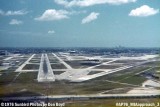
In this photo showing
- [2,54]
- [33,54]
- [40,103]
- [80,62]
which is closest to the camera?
[40,103]

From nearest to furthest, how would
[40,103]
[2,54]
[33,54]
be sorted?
[40,103] < [2,54] < [33,54]

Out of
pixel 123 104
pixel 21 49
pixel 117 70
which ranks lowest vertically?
pixel 123 104

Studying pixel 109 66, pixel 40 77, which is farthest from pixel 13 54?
pixel 109 66

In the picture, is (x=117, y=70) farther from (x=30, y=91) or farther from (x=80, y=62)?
(x=30, y=91)

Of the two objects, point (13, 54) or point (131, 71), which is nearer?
point (13, 54)

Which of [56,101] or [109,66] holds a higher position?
[109,66]

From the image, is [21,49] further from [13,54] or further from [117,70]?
[117,70]

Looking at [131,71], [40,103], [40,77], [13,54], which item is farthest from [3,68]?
[131,71]

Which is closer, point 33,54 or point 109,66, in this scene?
point 33,54

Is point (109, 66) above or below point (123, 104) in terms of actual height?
above
